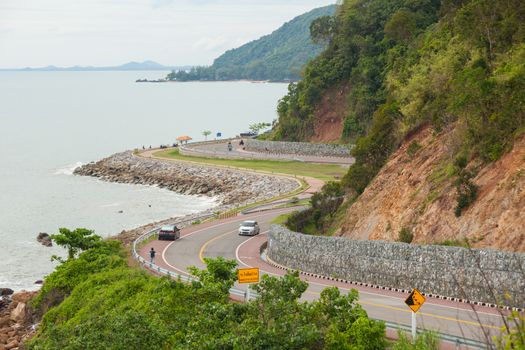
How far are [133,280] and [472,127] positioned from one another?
1776 centimetres

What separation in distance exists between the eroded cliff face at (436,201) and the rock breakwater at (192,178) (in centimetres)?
2669

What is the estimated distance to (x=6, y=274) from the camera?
168ft

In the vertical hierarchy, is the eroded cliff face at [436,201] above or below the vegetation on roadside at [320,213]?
above

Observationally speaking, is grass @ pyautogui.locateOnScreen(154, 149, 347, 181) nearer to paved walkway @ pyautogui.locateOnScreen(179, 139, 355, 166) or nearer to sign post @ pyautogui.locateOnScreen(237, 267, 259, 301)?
paved walkway @ pyautogui.locateOnScreen(179, 139, 355, 166)

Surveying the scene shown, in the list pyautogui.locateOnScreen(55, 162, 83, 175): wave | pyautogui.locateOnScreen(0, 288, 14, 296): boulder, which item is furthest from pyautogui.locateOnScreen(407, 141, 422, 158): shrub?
pyautogui.locateOnScreen(55, 162, 83, 175): wave

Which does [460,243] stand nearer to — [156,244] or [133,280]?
[133,280]

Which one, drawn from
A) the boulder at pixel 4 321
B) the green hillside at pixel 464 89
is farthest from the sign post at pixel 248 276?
the boulder at pixel 4 321

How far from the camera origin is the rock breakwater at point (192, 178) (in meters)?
75.3

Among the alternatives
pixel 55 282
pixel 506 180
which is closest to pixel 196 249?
pixel 55 282

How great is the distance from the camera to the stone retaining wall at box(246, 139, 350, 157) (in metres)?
89.2

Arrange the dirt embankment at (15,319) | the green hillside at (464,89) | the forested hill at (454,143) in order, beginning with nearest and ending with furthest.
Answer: the forested hill at (454,143) < the dirt embankment at (15,319) < the green hillside at (464,89)

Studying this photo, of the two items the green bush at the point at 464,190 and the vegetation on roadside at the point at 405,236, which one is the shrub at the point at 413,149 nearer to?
the green bush at the point at 464,190

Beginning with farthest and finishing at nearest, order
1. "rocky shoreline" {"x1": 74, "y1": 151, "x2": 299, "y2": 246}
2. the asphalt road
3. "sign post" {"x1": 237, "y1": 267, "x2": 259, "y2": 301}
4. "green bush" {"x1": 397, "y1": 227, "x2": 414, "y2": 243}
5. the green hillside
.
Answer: "rocky shoreline" {"x1": 74, "y1": 151, "x2": 299, "y2": 246} → the green hillside → "green bush" {"x1": 397, "y1": 227, "x2": 414, "y2": 243} → "sign post" {"x1": 237, "y1": 267, "x2": 259, "y2": 301} → the asphalt road

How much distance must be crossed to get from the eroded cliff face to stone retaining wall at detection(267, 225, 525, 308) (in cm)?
238
